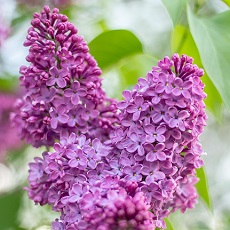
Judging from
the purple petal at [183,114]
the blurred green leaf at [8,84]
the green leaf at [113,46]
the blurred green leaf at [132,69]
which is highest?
the blurred green leaf at [8,84]

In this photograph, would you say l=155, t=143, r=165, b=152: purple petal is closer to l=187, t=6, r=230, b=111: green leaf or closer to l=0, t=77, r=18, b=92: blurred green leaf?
l=187, t=6, r=230, b=111: green leaf

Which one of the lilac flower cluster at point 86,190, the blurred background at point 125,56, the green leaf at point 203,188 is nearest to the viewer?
the lilac flower cluster at point 86,190

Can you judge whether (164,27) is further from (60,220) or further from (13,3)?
(60,220)

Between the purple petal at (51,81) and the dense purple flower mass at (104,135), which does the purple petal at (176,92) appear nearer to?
the dense purple flower mass at (104,135)

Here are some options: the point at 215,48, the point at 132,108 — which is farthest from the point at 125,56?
the point at 132,108

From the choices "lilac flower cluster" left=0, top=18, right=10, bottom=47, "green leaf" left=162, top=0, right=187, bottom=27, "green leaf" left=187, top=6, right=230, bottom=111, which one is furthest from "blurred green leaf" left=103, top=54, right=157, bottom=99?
"lilac flower cluster" left=0, top=18, right=10, bottom=47

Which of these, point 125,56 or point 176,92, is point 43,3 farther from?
point 176,92

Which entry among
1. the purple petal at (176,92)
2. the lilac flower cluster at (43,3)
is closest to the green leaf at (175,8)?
the purple petal at (176,92)
